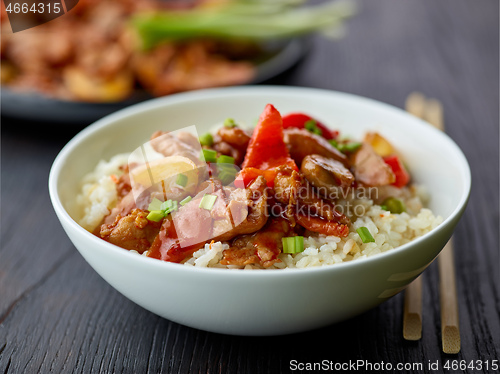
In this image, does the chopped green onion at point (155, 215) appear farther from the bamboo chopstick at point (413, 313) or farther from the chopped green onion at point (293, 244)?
the bamboo chopstick at point (413, 313)

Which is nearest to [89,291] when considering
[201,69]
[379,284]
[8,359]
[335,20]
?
[8,359]

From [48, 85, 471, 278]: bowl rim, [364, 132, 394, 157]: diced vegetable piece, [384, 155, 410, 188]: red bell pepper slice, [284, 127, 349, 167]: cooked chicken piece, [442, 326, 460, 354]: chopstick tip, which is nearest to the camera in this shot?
[48, 85, 471, 278]: bowl rim

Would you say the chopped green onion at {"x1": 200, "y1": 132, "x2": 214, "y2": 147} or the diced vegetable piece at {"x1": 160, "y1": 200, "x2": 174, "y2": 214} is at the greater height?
the chopped green onion at {"x1": 200, "y1": 132, "x2": 214, "y2": 147}

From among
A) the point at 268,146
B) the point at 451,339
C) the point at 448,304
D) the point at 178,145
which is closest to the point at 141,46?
the point at 178,145

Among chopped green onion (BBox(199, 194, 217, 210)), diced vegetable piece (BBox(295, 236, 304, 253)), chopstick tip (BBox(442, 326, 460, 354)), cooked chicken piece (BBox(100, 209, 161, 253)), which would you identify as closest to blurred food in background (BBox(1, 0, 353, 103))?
cooked chicken piece (BBox(100, 209, 161, 253))

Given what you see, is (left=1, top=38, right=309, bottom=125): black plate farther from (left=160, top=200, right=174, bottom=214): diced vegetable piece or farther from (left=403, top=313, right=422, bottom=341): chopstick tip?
(left=403, top=313, right=422, bottom=341): chopstick tip

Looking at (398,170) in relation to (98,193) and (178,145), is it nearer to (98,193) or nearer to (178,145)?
(178,145)

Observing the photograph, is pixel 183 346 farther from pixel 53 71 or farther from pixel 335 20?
pixel 335 20
